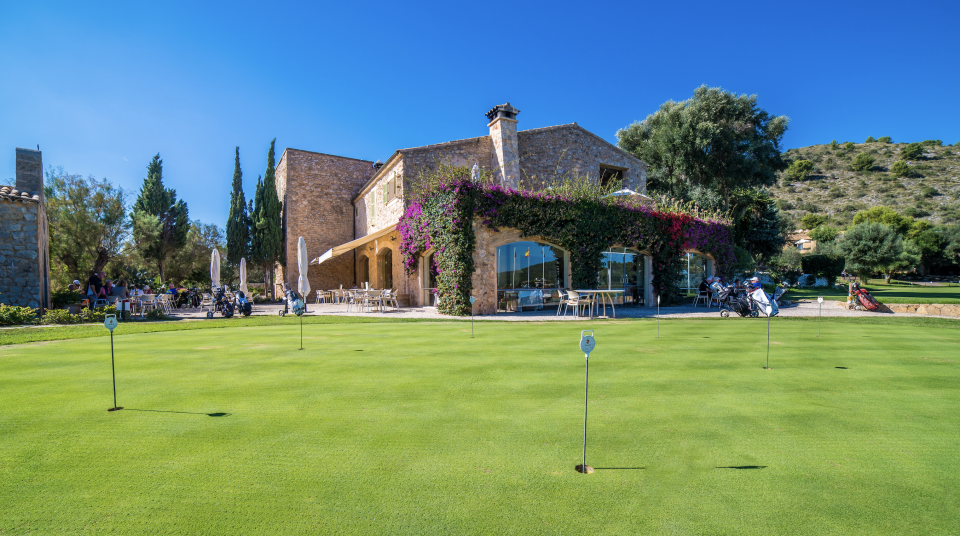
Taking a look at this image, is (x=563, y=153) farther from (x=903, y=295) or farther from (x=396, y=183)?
(x=903, y=295)

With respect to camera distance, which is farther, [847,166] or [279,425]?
[847,166]

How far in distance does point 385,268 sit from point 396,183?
4987mm

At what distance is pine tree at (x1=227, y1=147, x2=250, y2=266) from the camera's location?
26203mm

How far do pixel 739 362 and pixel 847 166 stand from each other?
318 ft

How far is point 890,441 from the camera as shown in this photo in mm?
2840

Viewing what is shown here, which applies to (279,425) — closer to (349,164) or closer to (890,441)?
(890,441)

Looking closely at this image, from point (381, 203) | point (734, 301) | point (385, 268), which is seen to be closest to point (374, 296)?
point (385, 268)

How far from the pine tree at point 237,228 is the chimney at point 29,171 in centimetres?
1057

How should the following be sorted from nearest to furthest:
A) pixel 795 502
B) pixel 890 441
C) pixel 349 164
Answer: pixel 795 502 < pixel 890 441 < pixel 349 164

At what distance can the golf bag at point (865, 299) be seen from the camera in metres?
14.5

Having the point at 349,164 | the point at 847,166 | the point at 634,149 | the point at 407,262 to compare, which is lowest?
the point at 407,262

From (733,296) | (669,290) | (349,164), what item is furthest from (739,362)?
(349,164)

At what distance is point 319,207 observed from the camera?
2623 cm

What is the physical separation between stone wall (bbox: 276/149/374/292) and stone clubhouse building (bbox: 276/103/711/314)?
60mm
